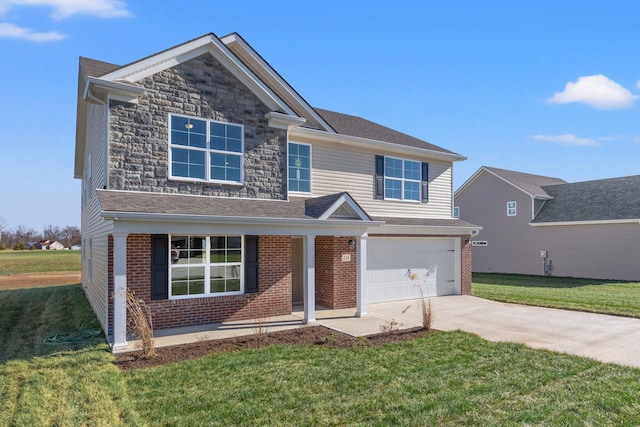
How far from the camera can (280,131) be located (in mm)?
11688

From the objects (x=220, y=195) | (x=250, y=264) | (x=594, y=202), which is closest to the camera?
(x=220, y=195)

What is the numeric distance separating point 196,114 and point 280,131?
2423 mm

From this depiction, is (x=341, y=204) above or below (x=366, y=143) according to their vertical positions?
below

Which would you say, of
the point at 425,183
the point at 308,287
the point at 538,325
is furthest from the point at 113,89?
the point at 538,325

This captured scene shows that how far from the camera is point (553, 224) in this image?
2339 cm

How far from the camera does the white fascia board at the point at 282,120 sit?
37.1ft

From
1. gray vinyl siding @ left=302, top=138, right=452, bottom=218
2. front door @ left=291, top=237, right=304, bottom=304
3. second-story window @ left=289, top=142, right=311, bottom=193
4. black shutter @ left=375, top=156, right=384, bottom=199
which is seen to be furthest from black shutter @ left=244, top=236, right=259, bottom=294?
black shutter @ left=375, top=156, right=384, bottom=199

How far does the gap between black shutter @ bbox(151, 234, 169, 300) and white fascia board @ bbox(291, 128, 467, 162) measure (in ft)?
17.6

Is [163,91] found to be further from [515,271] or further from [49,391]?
[515,271]

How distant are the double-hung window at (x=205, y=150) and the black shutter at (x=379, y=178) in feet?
18.5

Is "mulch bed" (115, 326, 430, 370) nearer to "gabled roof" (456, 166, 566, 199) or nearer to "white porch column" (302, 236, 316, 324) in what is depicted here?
"white porch column" (302, 236, 316, 324)

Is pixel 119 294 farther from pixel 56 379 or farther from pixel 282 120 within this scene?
pixel 282 120

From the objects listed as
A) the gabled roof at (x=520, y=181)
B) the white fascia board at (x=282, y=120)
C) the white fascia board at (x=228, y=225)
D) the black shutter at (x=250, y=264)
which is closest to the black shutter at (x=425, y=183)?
the white fascia board at (x=228, y=225)

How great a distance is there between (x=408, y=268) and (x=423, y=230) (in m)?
1.49
